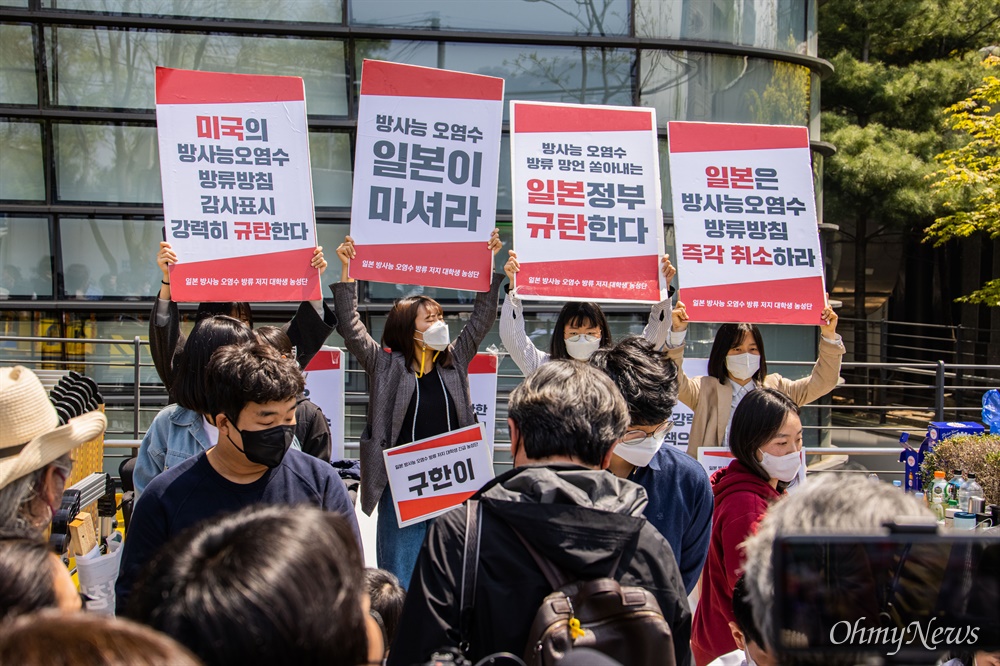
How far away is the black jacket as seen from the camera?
→ 210 cm

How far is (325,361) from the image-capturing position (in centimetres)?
604

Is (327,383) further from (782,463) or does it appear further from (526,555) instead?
(526,555)

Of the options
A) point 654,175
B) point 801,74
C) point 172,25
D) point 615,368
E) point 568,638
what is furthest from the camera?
point 801,74

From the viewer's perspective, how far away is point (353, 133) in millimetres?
8398

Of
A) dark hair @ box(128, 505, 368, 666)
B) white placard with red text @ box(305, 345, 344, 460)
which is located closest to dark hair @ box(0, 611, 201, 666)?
dark hair @ box(128, 505, 368, 666)

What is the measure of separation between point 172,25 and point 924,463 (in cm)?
668

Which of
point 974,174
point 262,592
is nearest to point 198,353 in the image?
point 262,592

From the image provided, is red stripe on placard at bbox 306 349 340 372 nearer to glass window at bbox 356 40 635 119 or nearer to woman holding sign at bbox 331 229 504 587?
woman holding sign at bbox 331 229 504 587

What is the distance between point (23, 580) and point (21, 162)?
7.47 m

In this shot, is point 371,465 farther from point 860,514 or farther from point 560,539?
point 860,514

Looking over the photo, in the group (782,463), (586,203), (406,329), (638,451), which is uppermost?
(586,203)

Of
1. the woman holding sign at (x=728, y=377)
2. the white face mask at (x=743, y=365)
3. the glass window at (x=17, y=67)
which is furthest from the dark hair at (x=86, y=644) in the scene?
the glass window at (x=17, y=67)

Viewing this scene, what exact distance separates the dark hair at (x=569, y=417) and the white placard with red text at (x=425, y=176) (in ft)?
8.74

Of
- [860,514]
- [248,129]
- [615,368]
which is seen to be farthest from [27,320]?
[860,514]
